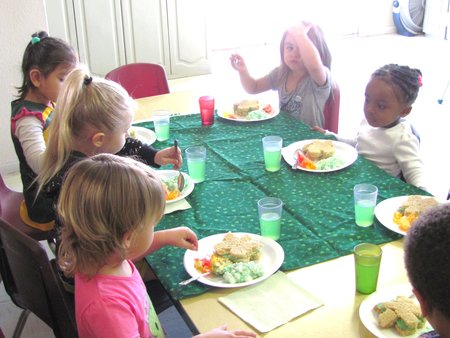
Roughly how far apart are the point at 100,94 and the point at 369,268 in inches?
37.1

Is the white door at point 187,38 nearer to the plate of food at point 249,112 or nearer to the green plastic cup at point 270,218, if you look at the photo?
the plate of food at point 249,112

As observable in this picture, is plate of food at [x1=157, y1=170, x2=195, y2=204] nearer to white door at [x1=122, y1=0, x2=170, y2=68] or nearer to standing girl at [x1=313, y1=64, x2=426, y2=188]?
standing girl at [x1=313, y1=64, x2=426, y2=188]

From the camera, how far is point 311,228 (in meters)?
1.58

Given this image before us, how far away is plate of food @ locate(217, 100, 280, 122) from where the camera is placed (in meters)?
2.47

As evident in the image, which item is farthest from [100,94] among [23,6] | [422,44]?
[422,44]

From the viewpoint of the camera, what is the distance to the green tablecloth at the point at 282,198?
1462 millimetres

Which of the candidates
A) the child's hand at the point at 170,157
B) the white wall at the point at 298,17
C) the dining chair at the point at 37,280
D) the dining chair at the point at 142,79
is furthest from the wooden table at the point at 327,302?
the white wall at the point at 298,17

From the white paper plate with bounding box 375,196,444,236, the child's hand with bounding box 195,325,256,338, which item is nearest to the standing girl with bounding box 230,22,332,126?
the white paper plate with bounding box 375,196,444,236

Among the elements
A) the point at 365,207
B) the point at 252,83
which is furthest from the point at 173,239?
the point at 252,83

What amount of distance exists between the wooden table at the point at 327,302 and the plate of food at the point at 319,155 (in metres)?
0.52

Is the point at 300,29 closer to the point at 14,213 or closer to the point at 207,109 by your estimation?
the point at 207,109

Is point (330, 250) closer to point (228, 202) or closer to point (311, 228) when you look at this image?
point (311, 228)

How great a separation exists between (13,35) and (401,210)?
282 cm

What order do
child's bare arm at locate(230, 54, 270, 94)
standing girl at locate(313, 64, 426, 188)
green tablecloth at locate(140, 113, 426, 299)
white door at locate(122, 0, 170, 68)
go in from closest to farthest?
green tablecloth at locate(140, 113, 426, 299) < standing girl at locate(313, 64, 426, 188) < child's bare arm at locate(230, 54, 270, 94) < white door at locate(122, 0, 170, 68)
